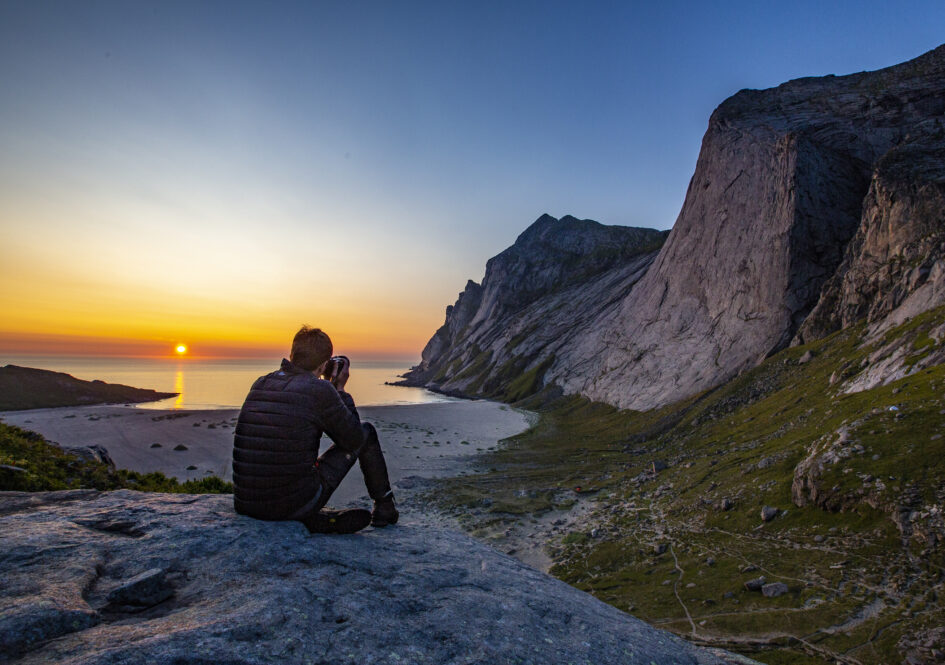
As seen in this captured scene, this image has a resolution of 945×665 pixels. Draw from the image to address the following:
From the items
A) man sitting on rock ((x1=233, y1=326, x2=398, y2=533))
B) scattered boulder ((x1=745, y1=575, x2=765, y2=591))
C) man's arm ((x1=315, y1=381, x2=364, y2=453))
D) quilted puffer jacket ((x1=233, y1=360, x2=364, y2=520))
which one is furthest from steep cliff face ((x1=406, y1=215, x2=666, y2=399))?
quilted puffer jacket ((x1=233, y1=360, x2=364, y2=520))

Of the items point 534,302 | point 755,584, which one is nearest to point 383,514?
point 755,584

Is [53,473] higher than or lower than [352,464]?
lower

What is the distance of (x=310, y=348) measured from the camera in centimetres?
662

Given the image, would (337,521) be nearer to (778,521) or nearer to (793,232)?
(778,521)

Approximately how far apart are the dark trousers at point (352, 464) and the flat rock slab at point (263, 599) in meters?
0.64

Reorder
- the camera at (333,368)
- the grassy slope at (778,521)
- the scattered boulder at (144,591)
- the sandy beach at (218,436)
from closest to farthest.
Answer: the scattered boulder at (144,591), the camera at (333,368), the grassy slope at (778,521), the sandy beach at (218,436)

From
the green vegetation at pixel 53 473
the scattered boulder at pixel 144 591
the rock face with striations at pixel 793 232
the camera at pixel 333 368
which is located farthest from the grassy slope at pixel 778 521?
the green vegetation at pixel 53 473

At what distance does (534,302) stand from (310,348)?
123 meters

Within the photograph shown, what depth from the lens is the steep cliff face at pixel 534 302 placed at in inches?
3578

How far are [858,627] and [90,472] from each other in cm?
1914

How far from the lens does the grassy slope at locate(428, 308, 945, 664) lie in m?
9.31

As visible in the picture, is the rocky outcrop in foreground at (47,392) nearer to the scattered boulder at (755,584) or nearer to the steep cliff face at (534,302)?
the steep cliff face at (534,302)

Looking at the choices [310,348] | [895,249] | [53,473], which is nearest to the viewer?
[310,348]

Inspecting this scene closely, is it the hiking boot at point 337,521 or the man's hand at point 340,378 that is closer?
the hiking boot at point 337,521
